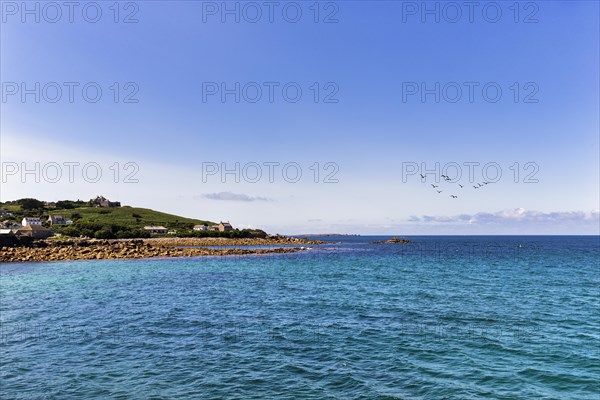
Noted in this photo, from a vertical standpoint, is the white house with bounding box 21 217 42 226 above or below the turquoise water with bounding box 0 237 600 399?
above

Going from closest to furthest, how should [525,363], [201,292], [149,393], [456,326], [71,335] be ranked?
[149,393]
[525,363]
[71,335]
[456,326]
[201,292]

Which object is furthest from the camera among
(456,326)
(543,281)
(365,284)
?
(543,281)

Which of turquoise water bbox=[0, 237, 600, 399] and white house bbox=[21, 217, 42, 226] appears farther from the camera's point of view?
white house bbox=[21, 217, 42, 226]

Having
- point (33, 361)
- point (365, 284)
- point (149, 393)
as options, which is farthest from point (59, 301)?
point (365, 284)

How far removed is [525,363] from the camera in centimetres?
1775

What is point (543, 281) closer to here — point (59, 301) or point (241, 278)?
point (241, 278)

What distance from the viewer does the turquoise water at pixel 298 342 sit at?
14992mm

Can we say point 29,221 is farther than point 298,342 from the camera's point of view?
Yes

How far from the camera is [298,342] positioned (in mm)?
20797

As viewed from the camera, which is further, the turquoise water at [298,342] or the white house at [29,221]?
the white house at [29,221]

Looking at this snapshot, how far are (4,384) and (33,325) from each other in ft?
36.4

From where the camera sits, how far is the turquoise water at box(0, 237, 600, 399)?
15.0 meters

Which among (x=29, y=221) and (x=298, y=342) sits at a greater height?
(x=29, y=221)

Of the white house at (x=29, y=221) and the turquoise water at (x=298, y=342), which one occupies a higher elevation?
the white house at (x=29, y=221)
